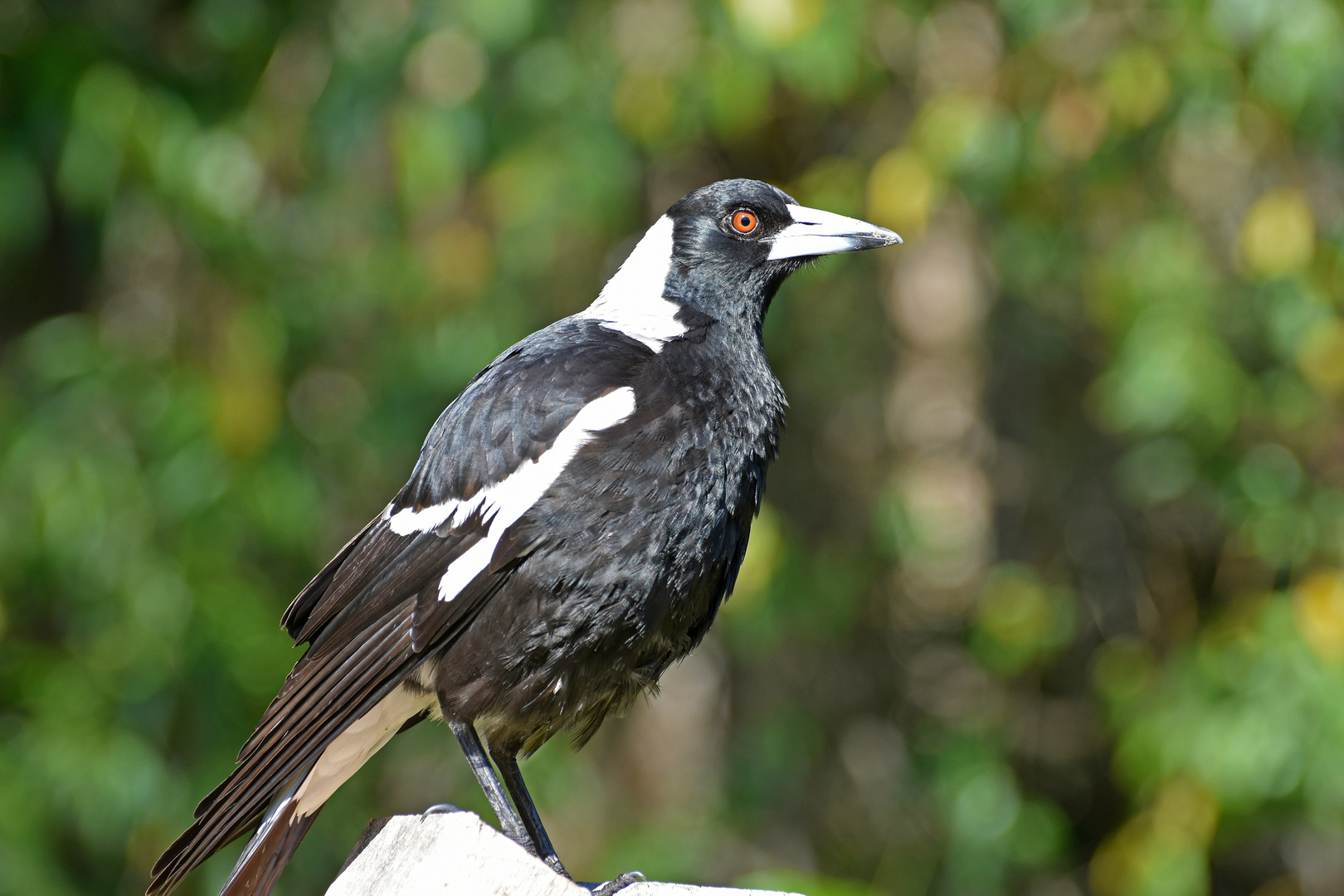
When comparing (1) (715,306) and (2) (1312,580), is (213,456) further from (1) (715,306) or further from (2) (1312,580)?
(2) (1312,580)

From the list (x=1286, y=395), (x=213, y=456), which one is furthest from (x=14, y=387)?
(x=1286, y=395)

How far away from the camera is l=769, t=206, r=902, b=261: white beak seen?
2.18m

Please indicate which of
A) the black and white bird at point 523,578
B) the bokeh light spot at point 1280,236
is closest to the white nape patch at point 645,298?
the black and white bird at point 523,578

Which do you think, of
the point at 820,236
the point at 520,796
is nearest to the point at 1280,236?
the point at 820,236

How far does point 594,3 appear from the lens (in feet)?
10.7

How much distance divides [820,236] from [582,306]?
157cm

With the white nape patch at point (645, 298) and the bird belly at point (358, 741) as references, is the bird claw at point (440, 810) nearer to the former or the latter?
the bird belly at point (358, 741)

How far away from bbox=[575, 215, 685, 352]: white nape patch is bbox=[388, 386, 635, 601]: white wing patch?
0.82ft

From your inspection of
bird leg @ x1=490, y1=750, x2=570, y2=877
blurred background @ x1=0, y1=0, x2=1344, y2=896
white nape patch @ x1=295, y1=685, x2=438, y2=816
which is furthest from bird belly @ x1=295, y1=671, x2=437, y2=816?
blurred background @ x1=0, y1=0, x2=1344, y2=896

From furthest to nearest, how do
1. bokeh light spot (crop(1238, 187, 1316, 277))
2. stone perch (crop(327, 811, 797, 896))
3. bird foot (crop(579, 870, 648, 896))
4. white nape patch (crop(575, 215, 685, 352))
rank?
bokeh light spot (crop(1238, 187, 1316, 277)), white nape patch (crop(575, 215, 685, 352)), bird foot (crop(579, 870, 648, 896)), stone perch (crop(327, 811, 797, 896))

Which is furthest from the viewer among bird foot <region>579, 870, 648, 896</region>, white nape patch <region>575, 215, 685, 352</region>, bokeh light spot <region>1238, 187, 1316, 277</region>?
bokeh light spot <region>1238, 187, 1316, 277</region>

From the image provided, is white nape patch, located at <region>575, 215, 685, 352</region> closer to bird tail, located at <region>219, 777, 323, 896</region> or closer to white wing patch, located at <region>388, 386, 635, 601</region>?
white wing patch, located at <region>388, 386, 635, 601</region>

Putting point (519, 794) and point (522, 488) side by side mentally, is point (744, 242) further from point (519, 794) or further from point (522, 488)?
point (519, 794)

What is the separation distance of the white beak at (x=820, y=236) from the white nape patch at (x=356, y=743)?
37.7 inches
